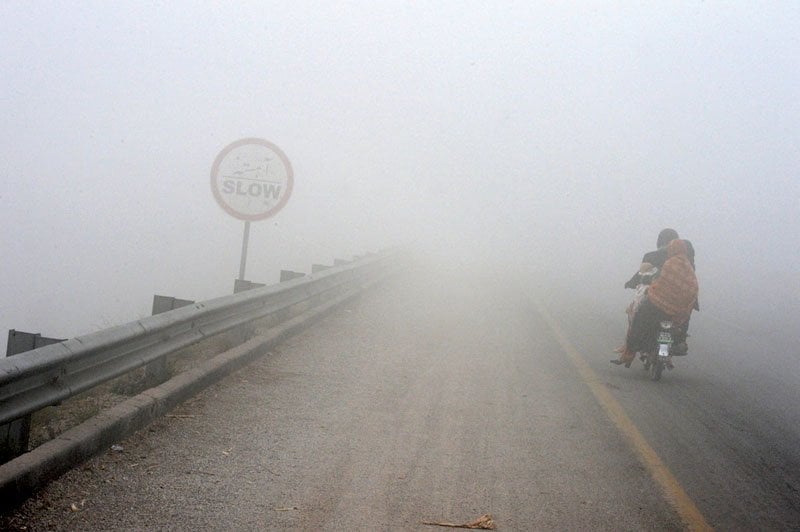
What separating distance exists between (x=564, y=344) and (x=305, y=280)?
395 cm

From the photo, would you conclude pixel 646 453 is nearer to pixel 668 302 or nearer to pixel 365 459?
pixel 365 459

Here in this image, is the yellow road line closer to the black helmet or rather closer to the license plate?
the license plate

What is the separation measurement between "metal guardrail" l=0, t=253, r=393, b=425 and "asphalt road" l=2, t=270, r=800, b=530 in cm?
46

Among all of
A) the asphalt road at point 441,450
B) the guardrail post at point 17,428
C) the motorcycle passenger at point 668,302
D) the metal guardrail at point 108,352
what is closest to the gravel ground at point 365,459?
the asphalt road at point 441,450

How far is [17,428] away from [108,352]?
2.86 ft

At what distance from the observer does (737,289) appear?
34.4 metres

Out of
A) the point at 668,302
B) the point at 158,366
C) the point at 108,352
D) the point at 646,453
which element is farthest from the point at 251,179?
the point at 646,453

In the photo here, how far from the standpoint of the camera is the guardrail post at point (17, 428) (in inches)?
187

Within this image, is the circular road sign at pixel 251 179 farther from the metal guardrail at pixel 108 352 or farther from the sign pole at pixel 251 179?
the metal guardrail at pixel 108 352

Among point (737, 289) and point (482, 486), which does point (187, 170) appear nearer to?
point (737, 289)

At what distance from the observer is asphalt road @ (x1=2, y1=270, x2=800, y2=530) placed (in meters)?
4.96

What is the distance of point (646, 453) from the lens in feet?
22.2

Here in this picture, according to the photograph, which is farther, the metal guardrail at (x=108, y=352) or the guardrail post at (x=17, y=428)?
the guardrail post at (x=17, y=428)

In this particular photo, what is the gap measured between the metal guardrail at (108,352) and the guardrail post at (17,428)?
0.14 metres
